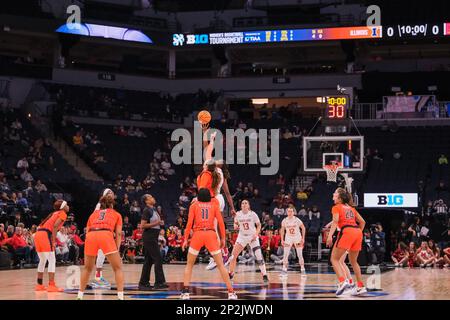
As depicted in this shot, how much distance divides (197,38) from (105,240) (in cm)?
3185

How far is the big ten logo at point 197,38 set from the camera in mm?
43406

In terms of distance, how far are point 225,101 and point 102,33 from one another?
25.4 ft

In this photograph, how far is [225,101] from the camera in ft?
145

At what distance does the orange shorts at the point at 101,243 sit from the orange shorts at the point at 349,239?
4.45 m

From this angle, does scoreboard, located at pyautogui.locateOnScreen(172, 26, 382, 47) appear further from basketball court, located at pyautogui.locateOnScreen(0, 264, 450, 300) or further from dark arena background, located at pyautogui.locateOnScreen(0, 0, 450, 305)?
basketball court, located at pyautogui.locateOnScreen(0, 264, 450, 300)

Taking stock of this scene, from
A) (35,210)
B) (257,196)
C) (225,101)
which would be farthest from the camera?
(225,101)

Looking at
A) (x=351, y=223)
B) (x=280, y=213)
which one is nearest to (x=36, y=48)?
(x=280, y=213)

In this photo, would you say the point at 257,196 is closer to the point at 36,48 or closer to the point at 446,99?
the point at 446,99

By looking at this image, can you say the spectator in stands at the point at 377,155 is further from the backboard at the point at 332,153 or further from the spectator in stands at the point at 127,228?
the spectator in stands at the point at 127,228

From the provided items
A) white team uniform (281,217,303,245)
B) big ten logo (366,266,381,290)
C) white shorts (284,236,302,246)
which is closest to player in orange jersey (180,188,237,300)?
big ten logo (366,266,381,290)

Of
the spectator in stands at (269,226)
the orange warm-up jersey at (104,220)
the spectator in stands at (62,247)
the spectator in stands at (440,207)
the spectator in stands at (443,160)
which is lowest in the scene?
the spectator in stands at (62,247)

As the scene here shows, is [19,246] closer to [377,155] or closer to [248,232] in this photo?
[248,232]

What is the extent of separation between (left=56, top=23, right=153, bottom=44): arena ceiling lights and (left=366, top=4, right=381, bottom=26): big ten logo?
39.9ft

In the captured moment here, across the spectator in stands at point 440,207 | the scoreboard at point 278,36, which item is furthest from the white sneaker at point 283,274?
the scoreboard at point 278,36
